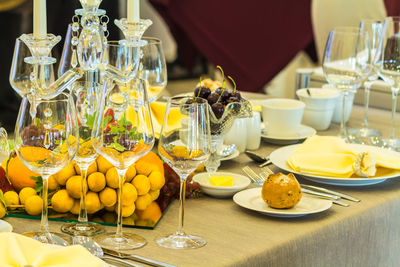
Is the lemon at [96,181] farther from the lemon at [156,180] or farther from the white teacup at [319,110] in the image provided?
the white teacup at [319,110]

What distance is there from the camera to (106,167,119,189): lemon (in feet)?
3.51

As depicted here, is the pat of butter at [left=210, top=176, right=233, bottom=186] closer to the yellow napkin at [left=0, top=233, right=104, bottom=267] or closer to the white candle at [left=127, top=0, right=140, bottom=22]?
the white candle at [left=127, top=0, right=140, bottom=22]

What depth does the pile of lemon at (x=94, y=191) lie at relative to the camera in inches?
42.1

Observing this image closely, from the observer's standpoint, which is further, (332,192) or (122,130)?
(332,192)

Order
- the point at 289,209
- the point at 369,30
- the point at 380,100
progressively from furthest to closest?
the point at 380,100
the point at 369,30
the point at 289,209

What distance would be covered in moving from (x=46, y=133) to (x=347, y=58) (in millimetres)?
932

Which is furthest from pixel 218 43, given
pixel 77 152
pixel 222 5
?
pixel 77 152

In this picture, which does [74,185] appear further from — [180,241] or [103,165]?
[180,241]

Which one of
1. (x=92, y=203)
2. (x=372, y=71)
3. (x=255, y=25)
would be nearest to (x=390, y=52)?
(x=372, y=71)

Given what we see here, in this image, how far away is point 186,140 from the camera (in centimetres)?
96

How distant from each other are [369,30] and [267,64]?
2.30m

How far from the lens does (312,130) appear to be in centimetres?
168

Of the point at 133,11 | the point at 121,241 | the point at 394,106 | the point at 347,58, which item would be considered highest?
the point at 133,11

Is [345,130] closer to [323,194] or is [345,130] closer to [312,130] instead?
[312,130]
